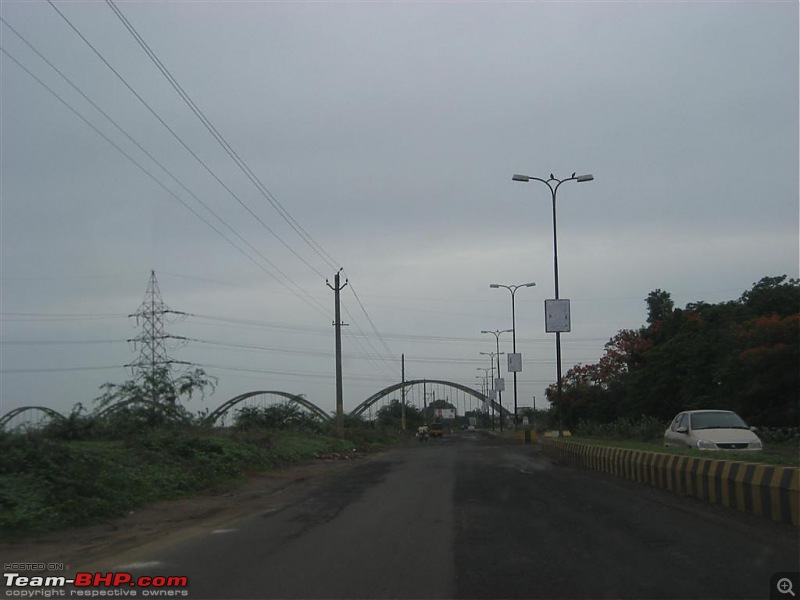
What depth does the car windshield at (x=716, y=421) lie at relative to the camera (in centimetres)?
2108

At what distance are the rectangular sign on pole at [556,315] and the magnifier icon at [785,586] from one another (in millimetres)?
25590

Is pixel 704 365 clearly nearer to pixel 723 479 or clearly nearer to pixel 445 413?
pixel 723 479

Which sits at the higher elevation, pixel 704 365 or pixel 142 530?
pixel 704 365

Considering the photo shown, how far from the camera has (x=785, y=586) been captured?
25.3ft

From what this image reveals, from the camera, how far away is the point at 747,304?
47688mm

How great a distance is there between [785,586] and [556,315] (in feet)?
85.4

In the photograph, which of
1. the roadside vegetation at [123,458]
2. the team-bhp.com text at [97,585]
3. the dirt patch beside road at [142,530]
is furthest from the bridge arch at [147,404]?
the team-bhp.com text at [97,585]

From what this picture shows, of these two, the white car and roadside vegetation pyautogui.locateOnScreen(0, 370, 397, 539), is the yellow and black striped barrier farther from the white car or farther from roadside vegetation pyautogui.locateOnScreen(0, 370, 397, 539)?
roadside vegetation pyautogui.locateOnScreen(0, 370, 397, 539)

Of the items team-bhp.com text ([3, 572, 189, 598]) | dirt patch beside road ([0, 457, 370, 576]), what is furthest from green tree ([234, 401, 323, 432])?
team-bhp.com text ([3, 572, 189, 598])

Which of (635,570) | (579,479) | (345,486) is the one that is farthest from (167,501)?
(635,570)

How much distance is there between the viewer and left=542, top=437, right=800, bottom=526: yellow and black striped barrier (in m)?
11.1

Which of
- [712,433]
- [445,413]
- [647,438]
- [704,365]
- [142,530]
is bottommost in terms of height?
[445,413]

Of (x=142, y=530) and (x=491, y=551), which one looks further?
(x=142, y=530)

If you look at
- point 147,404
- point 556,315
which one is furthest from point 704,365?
point 147,404
